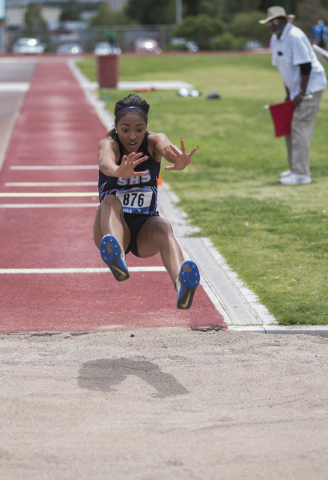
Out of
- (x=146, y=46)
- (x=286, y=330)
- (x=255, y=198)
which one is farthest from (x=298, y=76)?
(x=146, y=46)

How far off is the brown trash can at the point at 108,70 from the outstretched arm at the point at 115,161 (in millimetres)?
21658

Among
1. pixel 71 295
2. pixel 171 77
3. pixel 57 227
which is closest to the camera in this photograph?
pixel 71 295

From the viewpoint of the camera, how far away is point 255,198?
9891 millimetres

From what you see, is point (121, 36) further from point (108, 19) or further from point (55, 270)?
point (55, 270)

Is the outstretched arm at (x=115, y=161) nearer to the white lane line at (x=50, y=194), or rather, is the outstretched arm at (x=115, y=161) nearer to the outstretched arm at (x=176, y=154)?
the outstretched arm at (x=176, y=154)

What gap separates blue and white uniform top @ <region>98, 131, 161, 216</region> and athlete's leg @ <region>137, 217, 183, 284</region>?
14cm

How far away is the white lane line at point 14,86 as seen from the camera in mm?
27712

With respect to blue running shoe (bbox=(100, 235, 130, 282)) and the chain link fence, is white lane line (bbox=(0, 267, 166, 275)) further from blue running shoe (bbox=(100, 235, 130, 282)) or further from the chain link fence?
the chain link fence

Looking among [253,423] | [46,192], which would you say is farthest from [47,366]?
[46,192]

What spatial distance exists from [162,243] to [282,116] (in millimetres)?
6302

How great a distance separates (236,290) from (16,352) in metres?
2.20

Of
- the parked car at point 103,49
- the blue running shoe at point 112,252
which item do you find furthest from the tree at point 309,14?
the blue running shoe at point 112,252

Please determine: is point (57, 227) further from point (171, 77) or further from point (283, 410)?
point (171, 77)

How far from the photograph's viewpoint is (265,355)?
477 cm
